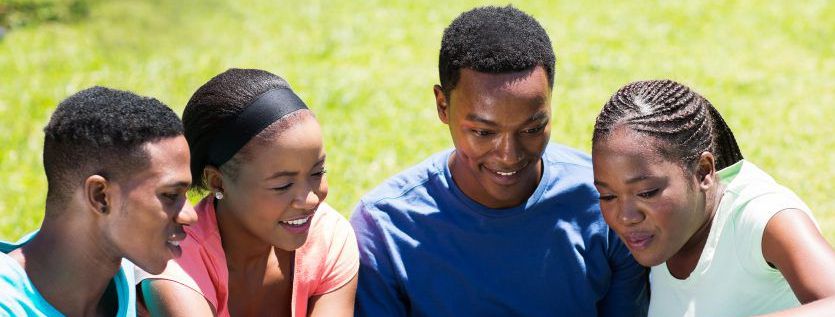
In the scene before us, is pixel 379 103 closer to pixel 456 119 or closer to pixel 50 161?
pixel 456 119

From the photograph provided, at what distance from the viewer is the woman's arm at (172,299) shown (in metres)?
3.30

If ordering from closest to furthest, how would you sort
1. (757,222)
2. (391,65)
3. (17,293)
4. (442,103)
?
(17,293) → (757,222) → (442,103) → (391,65)

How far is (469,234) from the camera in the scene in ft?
12.5

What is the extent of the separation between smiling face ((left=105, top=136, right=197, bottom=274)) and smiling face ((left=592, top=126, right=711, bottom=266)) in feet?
3.99

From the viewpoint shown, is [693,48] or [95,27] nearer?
[693,48]

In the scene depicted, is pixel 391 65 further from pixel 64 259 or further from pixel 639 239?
pixel 64 259

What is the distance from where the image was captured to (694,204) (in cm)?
334

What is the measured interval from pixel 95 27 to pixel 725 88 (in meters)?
4.89

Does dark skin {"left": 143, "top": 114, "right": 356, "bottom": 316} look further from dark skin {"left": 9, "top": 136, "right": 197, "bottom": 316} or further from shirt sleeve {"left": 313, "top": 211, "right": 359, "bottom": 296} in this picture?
dark skin {"left": 9, "top": 136, "right": 197, "bottom": 316}

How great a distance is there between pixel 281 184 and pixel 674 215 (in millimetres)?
1166

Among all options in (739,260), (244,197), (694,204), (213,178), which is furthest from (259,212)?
(739,260)

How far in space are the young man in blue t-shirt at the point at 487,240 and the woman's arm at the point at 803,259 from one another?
2.44 ft

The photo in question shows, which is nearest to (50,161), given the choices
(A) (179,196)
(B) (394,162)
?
(A) (179,196)

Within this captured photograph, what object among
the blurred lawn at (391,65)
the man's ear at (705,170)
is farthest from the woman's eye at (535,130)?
the blurred lawn at (391,65)
